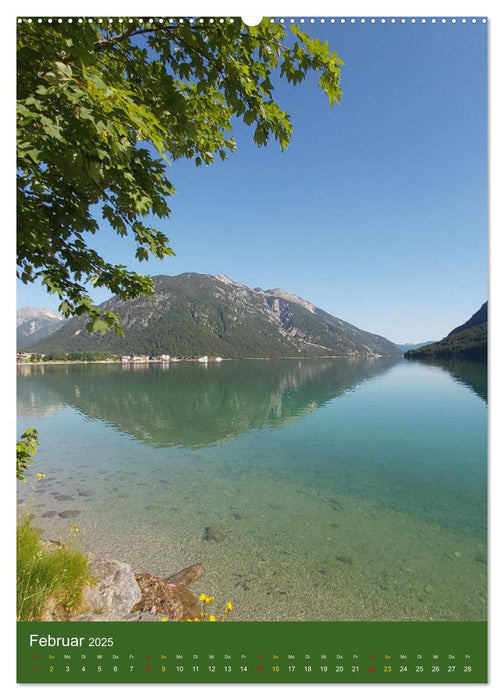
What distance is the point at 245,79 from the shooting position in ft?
7.59

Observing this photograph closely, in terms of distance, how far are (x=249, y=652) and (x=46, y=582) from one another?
7.84ft

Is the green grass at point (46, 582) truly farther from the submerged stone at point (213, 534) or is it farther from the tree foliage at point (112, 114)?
the submerged stone at point (213, 534)

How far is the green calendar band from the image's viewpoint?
235 cm

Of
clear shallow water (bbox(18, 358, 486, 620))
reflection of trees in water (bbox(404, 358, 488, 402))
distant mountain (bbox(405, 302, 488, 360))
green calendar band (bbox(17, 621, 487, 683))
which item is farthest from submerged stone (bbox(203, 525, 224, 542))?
distant mountain (bbox(405, 302, 488, 360))

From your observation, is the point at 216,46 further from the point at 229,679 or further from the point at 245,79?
the point at 229,679

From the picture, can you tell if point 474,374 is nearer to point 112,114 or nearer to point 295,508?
point 295,508

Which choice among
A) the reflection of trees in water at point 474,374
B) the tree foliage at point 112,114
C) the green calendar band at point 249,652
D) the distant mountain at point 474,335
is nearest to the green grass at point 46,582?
the green calendar band at point 249,652

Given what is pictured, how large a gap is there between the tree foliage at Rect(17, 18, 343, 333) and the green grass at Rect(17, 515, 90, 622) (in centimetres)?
275

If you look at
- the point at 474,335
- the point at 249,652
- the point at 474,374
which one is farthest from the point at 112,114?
the point at 474,374

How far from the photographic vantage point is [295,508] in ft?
32.4

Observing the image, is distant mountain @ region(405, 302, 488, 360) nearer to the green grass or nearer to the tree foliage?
the tree foliage

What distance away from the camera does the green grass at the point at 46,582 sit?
2.86 metres

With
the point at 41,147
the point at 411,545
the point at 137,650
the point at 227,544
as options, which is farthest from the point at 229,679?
the point at 411,545

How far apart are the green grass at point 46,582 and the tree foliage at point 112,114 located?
2750 millimetres
